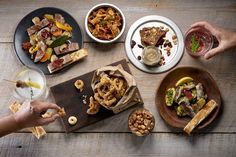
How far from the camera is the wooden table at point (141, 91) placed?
1661mm

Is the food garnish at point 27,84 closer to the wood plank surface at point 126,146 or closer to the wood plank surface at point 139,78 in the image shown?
the wood plank surface at point 139,78

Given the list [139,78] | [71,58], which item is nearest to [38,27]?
[71,58]

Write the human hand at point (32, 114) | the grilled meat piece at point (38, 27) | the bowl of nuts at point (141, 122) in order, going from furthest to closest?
the grilled meat piece at point (38, 27) < the bowl of nuts at point (141, 122) < the human hand at point (32, 114)

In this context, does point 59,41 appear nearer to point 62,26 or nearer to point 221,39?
point 62,26

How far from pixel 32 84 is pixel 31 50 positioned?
128 millimetres

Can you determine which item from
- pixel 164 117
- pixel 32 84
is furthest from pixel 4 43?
pixel 164 117

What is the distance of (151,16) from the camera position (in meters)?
1.73

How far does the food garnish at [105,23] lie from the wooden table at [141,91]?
0.13 ft

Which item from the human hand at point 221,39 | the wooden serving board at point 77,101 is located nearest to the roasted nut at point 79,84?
the wooden serving board at point 77,101

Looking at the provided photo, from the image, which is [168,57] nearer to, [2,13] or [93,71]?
[93,71]

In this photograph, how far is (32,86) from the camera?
5.48 feet

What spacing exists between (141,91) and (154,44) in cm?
18

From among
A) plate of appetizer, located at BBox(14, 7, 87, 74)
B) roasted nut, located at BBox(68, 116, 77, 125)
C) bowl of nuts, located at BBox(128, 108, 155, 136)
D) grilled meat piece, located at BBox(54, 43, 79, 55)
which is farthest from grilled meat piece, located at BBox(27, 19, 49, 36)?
bowl of nuts, located at BBox(128, 108, 155, 136)

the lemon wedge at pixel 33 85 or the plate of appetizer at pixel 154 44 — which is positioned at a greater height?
the plate of appetizer at pixel 154 44
